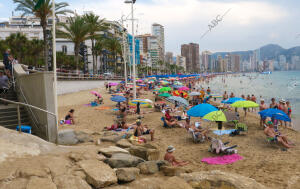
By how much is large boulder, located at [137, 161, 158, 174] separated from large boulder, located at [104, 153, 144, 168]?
0.74ft

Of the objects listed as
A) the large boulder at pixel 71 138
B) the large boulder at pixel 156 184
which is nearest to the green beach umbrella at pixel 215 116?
the large boulder at pixel 71 138

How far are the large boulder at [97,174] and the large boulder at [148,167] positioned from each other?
0.84 metres

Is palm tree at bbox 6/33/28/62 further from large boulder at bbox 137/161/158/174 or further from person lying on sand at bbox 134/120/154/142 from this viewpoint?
large boulder at bbox 137/161/158/174

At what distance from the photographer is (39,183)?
3.73m

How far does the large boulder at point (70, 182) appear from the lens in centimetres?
396

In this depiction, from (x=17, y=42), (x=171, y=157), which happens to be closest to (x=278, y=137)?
(x=171, y=157)

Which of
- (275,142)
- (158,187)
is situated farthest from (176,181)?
(275,142)

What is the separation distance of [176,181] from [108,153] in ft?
6.62

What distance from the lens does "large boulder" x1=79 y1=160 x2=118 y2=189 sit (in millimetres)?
4277

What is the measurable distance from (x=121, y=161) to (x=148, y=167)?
2.06ft

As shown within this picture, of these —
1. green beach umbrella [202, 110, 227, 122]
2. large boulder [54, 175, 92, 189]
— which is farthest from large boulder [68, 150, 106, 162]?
green beach umbrella [202, 110, 227, 122]

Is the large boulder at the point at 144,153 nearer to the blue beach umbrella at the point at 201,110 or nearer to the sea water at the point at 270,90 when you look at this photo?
the blue beach umbrella at the point at 201,110

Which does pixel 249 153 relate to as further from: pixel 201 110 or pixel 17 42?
pixel 17 42

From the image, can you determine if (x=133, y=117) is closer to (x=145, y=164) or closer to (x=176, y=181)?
(x=145, y=164)
